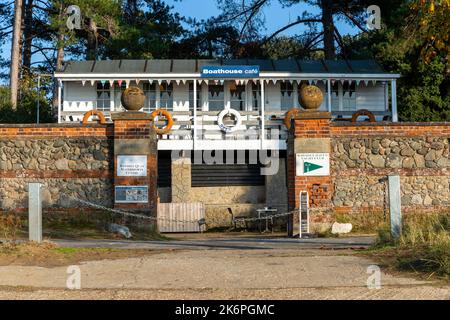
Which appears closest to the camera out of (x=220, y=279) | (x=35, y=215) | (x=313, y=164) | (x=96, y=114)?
(x=220, y=279)

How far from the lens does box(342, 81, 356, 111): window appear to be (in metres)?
23.3

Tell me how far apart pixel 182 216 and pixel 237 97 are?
23.2 ft

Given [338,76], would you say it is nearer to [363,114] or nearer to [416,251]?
[363,114]

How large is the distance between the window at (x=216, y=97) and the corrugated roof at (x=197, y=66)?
911mm

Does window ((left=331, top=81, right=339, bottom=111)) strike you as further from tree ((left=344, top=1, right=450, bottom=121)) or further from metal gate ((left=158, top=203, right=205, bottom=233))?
metal gate ((left=158, top=203, right=205, bottom=233))

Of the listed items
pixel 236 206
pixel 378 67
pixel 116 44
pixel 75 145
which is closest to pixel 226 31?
pixel 116 44

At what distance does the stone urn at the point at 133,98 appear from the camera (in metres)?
14.4

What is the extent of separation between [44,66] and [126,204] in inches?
971

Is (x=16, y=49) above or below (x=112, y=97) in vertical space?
above

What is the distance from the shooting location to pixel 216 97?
2303 cm

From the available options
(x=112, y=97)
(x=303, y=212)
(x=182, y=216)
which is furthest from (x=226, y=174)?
(x=303, y=212)

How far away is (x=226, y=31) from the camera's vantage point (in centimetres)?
3159

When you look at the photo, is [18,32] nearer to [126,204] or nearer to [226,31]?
[226,31]
